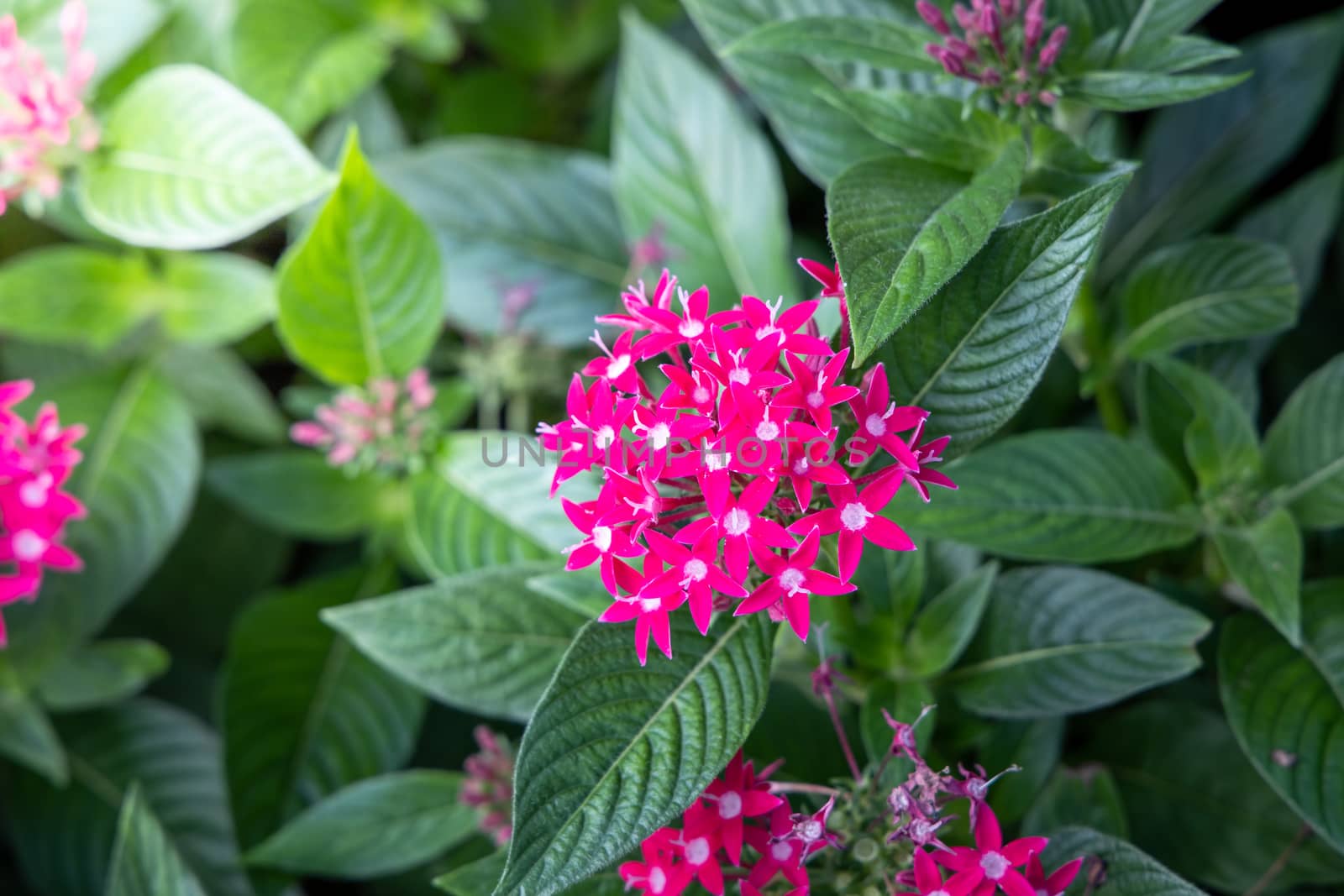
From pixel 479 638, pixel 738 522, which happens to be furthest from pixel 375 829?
pixel 738 522

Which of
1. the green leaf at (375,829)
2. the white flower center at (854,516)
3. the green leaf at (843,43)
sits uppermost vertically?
the green leaf at (843,43)

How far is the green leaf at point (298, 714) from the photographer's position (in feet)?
3.93

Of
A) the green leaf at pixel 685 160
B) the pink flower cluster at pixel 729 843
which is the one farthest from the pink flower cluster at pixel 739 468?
the green leaf at pixel 685 160

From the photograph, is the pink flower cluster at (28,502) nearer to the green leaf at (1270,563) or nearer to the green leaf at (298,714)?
the green leaf at (298,714)

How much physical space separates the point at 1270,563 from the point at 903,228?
1.62 feet

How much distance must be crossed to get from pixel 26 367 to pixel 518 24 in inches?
36.4

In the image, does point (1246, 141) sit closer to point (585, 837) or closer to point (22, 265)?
point (585, 837)

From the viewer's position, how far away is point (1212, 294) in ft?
3.43

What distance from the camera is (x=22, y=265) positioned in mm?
1312

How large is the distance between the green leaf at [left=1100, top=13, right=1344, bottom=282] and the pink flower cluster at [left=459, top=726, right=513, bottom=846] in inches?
38.9

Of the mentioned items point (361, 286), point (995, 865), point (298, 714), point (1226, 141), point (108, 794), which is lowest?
point (108, 794)

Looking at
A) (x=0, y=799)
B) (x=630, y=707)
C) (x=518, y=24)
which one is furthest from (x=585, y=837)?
(x=518, y=24)

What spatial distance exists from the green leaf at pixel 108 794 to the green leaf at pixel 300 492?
1.01ft

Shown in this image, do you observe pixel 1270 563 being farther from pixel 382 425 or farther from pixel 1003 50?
pixel 382 425
